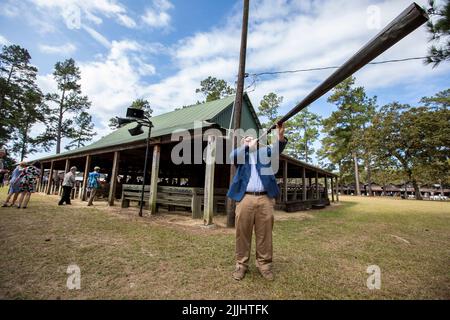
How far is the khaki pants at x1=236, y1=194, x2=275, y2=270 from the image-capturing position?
2889 millimetres

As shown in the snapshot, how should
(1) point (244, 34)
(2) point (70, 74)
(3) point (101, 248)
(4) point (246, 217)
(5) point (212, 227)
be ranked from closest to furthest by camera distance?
(4) point (246, 217) → (3) point (101, 248) → (5) point (212, 227) → (1) point (244, 34) → (2) point (70, 74)

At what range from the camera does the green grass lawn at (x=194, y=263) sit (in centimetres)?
249

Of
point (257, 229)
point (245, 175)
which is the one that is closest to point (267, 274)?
point (257, 229)

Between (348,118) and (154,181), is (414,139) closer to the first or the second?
(348,118)

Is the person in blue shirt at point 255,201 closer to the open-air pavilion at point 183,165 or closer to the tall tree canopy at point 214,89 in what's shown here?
the open-air pavilion at point 183,165

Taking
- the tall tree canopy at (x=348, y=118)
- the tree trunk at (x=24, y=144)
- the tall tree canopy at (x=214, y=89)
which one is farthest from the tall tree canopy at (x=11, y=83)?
the tall tree canopy at (x=348, y=118)

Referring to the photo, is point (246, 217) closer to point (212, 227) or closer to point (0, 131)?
point (212, 227)

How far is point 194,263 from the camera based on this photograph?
336 cm

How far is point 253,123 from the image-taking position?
17.1 m

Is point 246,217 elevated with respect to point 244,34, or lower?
lower

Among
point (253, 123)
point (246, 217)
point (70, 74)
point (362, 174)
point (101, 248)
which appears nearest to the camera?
point (246, 217)

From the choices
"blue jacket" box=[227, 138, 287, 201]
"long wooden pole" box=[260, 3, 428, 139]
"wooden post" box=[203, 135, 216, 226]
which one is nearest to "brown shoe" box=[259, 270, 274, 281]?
"blue jacket" box=[227, 138, 287, 201]
